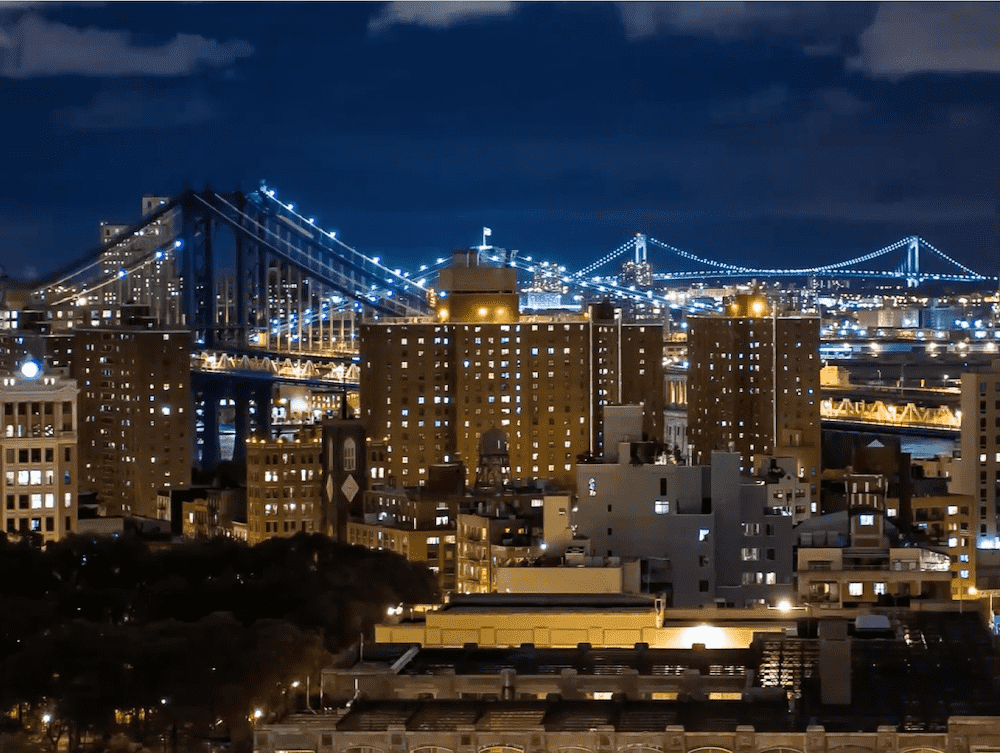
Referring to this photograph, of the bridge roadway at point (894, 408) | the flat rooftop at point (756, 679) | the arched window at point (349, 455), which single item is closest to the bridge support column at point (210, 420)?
the bridge roadway at point (894, 408)

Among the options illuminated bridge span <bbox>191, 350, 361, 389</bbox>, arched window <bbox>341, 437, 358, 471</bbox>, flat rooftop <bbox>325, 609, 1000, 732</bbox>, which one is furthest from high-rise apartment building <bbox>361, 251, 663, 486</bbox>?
flat rooftop <bbox>325, 609, 1000, 732</bbox>

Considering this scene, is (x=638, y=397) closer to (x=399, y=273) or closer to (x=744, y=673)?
(x=399, y=273)

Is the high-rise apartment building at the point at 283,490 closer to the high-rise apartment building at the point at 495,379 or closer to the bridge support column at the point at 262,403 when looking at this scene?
the high-rise apartment building at the point at 495,379

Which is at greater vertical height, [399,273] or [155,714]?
[399,273]

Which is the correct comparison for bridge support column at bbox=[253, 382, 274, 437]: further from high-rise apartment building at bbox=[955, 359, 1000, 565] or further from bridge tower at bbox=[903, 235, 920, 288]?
bridge tower at bbox=[903, 235, 920, 288]

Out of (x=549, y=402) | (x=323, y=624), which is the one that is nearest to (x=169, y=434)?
(x=549, y=402)

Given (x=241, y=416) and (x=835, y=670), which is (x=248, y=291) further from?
(x=835, y=670)

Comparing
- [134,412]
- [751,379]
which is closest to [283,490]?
[134,412]
